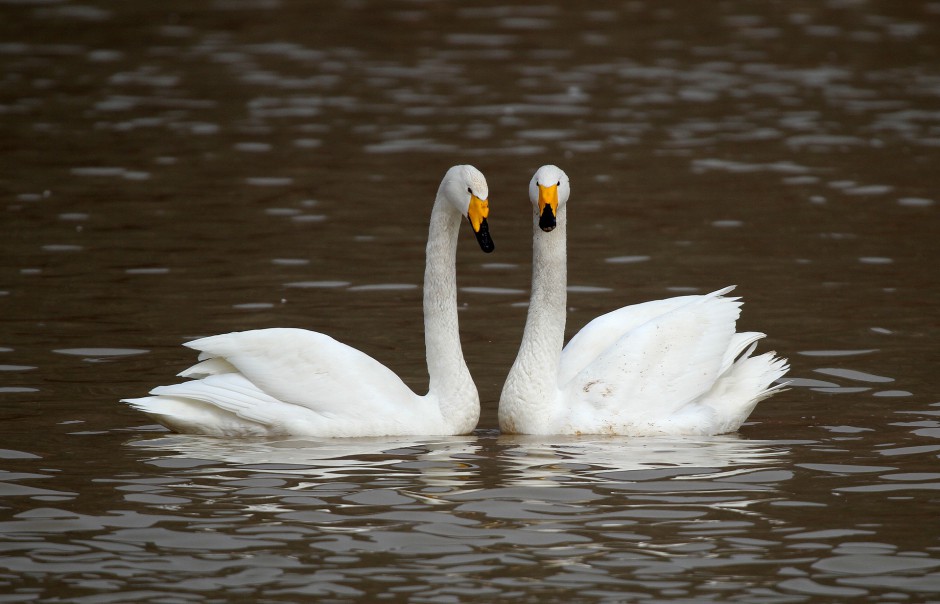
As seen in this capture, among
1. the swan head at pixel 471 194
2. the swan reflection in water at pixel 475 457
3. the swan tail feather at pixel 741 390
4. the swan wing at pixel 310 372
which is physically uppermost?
the swan head at pixel 471 194

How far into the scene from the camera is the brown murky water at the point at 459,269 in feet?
25.8

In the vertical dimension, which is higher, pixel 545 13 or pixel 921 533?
pixel 545 13

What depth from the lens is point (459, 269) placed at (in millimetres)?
15578

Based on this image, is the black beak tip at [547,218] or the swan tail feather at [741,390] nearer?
the black beak tip at [547,218]

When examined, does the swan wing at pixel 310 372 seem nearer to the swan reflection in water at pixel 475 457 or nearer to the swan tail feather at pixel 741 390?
the swan reflection in water at pixel 475 457

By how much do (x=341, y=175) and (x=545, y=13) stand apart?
555 inches

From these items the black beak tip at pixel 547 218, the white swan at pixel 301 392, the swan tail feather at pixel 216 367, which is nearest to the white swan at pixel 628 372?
the black beak tip at pixel 547 218

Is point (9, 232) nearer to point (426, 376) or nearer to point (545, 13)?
point (426, 376)

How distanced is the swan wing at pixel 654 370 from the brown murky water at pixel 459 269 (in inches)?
10.4

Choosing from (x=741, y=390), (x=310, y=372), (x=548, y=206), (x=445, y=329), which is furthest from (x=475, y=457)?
(x=741, y=390)

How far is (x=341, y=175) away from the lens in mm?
19328

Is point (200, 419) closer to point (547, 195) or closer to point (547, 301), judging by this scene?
point (547, 301)

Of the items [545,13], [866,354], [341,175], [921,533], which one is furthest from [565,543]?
[545,13]

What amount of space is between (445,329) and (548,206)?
1072 millimetres
